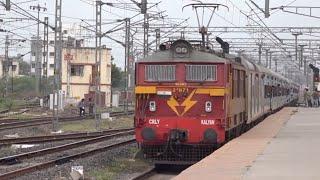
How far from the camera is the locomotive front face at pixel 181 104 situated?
1591 centimetres

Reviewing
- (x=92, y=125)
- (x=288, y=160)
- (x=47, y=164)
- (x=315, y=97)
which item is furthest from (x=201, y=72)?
(x=315, y=97)

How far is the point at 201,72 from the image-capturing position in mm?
16250

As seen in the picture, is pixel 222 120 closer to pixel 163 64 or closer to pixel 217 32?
pixel 163 64

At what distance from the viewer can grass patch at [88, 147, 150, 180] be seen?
14945 millimetres

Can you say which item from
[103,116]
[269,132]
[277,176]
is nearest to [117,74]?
[103,116]

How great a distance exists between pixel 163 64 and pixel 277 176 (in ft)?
21.1

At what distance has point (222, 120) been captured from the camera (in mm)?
15914

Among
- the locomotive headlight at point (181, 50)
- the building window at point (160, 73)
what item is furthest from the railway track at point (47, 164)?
the locomotive headlight at point (181, 50)

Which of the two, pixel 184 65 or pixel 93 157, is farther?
pixel 93 157

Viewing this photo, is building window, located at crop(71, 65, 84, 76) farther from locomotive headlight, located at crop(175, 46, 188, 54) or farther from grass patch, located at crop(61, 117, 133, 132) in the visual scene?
locomotive headlight, located at crop(175, 46, 188, 54)

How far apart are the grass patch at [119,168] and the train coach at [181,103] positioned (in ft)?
2.06

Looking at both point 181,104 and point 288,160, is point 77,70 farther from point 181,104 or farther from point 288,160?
point 288,160

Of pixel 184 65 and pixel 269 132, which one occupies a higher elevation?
pixel 184 65

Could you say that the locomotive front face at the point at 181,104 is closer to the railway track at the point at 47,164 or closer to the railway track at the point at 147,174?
the railway track at the point at 147,174
